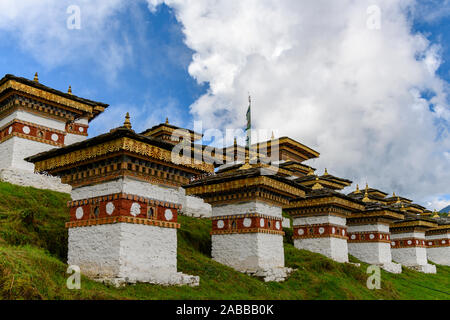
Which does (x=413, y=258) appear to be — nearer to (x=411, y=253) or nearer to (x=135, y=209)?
(x=411, y=253)

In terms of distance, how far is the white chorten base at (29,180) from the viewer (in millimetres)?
16234

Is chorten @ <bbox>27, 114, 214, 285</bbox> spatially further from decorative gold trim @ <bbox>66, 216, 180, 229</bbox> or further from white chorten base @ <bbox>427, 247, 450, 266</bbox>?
white chorten base @ <bbox>427, 247, 450, 266</bbox>

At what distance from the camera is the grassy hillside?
718cm

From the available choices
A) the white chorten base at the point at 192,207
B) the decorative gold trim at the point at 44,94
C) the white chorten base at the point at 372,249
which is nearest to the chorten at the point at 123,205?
the decorative gold trim at the point at 44,94

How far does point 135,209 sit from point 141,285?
70.7 inches

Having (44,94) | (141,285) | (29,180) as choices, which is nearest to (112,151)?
(141,285)

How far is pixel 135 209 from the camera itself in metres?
9.51

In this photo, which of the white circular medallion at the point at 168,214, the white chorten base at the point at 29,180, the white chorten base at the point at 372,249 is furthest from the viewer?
the white chorten base at the point at 372,249

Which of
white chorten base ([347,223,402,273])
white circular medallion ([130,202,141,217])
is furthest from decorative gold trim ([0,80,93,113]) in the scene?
white chorten base ([347,223,402,273])

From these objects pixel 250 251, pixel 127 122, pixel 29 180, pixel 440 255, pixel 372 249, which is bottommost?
pixel 440 255

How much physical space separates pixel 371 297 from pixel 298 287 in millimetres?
2853

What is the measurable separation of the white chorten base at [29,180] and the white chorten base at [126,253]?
792 cm

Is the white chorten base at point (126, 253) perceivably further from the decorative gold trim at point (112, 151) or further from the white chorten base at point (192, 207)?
the white chorten base at point (192, 207)

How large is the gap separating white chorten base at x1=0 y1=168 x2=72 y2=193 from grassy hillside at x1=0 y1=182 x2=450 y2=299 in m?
2.07
